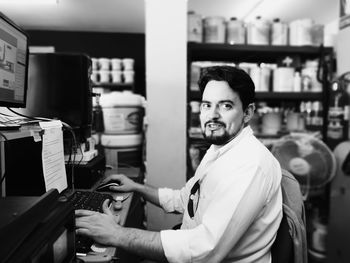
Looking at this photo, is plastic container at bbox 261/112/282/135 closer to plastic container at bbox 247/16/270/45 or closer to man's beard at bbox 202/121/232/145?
plastic container at bbox 247/16/270/45

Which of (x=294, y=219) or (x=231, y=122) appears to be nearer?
(x=294, y=219)

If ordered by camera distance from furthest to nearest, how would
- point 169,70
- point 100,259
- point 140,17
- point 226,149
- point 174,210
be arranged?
point 140,17
point 169,70
point 174,210
point 226,149
point 100,259

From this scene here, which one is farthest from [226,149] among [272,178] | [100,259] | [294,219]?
[100,259]

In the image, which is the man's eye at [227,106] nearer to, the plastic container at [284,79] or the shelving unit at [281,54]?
the shelving unit at [281,54]

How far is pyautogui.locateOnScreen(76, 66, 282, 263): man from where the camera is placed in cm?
96

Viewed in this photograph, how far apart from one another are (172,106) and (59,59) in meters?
0.86

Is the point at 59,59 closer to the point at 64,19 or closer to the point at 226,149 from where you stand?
the point at 226,149

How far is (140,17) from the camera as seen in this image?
15.4ft

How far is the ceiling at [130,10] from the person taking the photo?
3838mm

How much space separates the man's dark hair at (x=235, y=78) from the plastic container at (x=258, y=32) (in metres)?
1.41

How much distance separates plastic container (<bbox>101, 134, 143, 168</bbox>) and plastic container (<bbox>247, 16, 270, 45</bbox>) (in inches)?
48.6

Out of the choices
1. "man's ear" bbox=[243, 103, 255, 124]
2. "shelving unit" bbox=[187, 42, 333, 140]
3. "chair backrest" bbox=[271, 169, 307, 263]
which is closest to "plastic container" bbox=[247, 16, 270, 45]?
"shelving unit" bbox=[187, 42, 333, 140]

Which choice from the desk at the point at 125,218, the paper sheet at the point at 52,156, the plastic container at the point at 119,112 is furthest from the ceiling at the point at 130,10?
the paper sheet at the point at 52,156

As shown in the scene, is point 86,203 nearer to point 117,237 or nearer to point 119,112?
point 117,237
